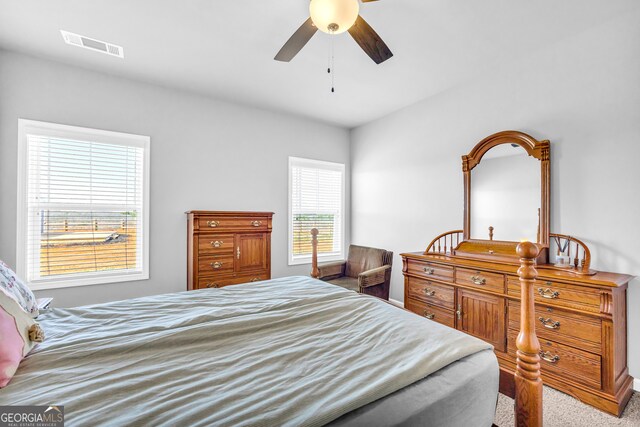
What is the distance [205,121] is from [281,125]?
107cm

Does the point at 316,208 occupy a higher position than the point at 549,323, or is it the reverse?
the point at 316,208

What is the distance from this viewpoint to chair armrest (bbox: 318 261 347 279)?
11.9ft

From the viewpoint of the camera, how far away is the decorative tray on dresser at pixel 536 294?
1.90 meters

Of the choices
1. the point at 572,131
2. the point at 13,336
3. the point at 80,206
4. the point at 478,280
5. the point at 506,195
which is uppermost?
the point at 572,131

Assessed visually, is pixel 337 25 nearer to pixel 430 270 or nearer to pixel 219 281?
pixel 430 270

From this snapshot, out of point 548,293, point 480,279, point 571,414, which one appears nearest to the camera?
point 571,414

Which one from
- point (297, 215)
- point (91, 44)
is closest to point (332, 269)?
point (297, 215)

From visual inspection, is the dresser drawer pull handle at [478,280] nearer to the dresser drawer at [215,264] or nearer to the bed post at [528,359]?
the bed post at [528,359]

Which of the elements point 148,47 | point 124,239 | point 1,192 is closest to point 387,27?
point 148,47

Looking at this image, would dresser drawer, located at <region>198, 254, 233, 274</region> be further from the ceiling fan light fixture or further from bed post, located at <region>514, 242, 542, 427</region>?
bed post, located at <region>514, 242, 542, 427</region>

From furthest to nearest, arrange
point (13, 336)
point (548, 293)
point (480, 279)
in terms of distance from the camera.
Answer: point (480, 279) < point (548, 293) < point (13, 336)

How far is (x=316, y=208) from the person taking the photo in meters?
4.61

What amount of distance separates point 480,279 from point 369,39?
7.26 feet

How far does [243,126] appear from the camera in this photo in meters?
3.85
